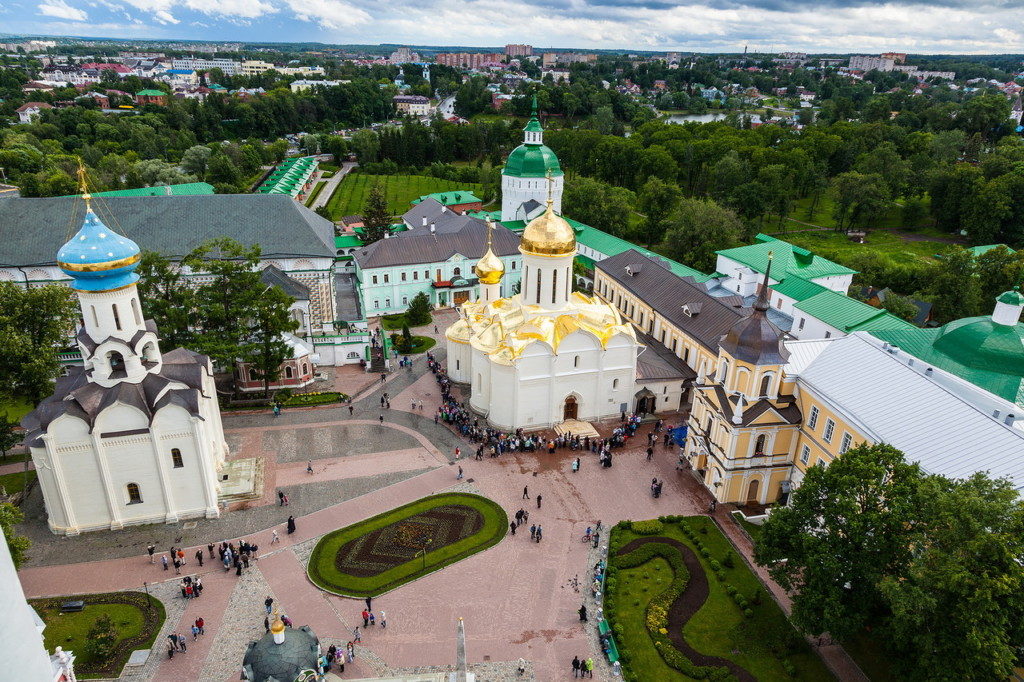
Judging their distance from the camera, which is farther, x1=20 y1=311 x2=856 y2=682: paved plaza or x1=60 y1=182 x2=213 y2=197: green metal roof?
x1=60 y1=182 x2=213 y2=197: green metal roof

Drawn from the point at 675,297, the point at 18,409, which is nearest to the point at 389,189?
the point at 675,297

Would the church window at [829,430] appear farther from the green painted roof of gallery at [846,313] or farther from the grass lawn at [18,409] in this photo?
the grass lawn at [18,409]

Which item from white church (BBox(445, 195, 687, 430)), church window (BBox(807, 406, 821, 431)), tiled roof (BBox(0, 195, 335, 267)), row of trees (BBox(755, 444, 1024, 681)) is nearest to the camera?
row of trees (BBox(755, 444, 1024, 681))

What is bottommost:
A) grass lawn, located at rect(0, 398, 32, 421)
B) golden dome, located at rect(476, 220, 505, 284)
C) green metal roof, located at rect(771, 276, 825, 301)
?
grass lawn, located at rect(0, 398, 32, 421)

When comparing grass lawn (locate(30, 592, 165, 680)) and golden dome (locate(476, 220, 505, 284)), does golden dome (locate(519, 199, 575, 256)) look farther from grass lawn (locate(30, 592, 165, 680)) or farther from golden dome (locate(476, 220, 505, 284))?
grass lawn (locate(30, 592, 165, 680))

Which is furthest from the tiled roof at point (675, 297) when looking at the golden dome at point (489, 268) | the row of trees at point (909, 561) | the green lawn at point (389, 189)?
the green lawn at point (389, 189)

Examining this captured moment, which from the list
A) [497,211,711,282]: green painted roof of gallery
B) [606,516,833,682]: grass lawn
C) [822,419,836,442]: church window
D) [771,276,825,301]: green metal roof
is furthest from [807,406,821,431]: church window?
[497,211,711,282]: green painted roof of gallery
